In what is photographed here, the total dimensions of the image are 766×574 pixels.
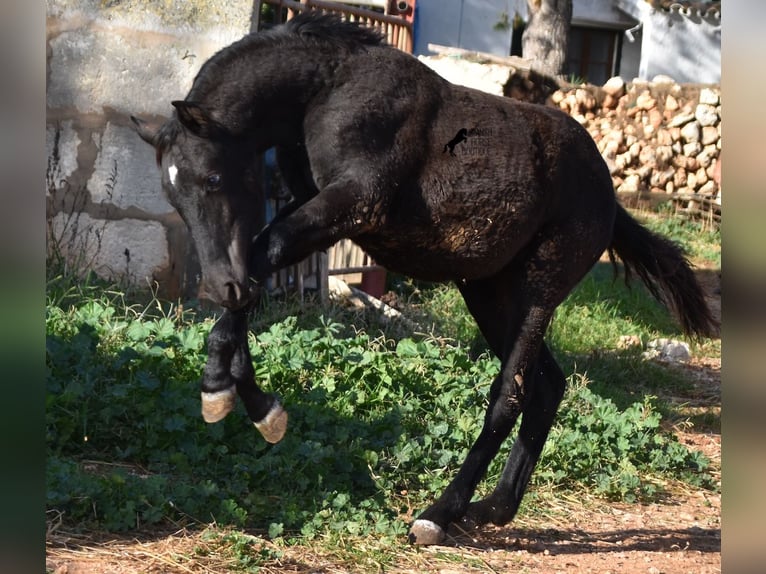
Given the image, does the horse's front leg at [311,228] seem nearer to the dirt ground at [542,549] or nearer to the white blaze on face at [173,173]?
the white blaze on face at [173,173]

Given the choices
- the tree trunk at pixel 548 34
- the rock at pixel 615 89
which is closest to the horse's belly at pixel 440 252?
the rock at pixel 615 89

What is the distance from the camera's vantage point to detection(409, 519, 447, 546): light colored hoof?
3.84 meters

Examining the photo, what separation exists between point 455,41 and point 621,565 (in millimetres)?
13750

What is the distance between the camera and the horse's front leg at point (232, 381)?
10.5 ft

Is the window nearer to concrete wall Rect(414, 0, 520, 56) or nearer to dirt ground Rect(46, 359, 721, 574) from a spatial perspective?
concrete wall Rect(414, 0, 520, 56)

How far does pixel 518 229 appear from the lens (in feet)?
12.5

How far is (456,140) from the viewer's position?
12.1 ft

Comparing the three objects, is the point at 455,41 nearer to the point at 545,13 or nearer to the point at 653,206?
the point at 545,13

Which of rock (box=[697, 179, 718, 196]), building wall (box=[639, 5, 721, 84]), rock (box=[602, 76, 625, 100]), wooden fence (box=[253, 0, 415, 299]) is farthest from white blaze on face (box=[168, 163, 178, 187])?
building wall (box=[639, 5, 721, 84])

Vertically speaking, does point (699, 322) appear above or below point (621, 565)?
above

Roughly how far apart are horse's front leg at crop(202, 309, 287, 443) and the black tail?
219cm

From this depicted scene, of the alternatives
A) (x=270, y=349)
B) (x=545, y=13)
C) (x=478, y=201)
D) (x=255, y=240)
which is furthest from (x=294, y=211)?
(x=545, y=13)

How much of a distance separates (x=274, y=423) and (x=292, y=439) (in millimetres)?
973
